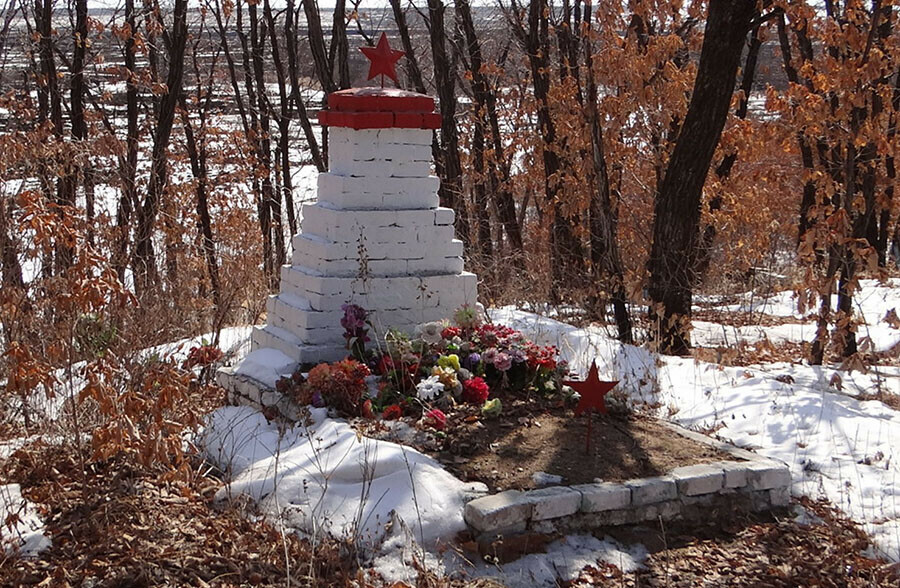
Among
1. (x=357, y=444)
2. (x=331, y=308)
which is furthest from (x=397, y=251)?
(x=357, y=444)

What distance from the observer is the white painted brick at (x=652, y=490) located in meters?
4.86

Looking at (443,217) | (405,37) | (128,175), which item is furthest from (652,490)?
(405,37)

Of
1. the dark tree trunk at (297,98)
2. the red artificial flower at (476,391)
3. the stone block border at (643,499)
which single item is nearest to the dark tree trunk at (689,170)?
the red artificial flower at (476,391)

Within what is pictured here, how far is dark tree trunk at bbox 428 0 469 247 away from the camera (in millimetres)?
13611

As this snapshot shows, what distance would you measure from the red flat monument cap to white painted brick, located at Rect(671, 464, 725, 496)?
125 inches

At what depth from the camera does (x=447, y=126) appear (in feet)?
45.5

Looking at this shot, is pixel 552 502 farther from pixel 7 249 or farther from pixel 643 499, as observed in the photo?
pixel 7 249

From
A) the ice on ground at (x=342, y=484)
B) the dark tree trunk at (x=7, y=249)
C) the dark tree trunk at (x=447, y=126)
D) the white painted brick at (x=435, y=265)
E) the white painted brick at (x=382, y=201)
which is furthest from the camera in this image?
the dark tree trunk at (x=447, y=126)

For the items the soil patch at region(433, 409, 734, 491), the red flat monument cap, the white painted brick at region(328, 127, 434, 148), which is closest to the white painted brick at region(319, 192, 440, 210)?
the white painted brick at region(328, 127, 434, 148)

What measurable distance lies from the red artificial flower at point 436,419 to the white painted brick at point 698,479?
137 cm

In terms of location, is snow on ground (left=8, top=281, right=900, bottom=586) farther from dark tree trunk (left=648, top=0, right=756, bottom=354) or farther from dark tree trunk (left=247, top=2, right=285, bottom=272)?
dark tree trunk (left=247, top=2, right=285, bottom=272)

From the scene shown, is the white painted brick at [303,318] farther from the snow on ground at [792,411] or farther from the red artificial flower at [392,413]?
the snow on ground at [792,411]

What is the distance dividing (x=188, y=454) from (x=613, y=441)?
8.51 ft

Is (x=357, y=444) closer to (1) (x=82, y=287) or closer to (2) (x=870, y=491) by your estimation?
(1) (x=82, y=287)
